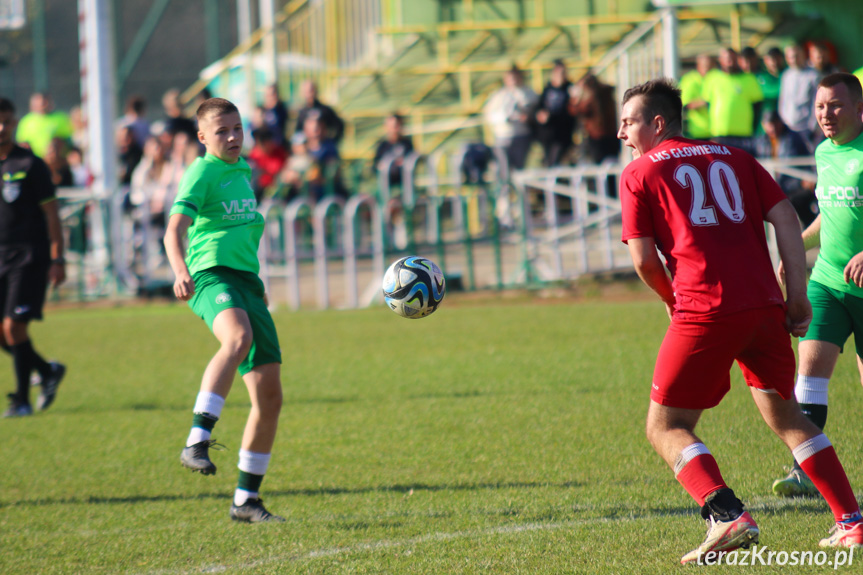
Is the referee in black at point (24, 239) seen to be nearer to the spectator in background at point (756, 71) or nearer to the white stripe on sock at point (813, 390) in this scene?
the white stripe on sock at point (813, 390)

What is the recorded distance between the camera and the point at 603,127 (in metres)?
14.5

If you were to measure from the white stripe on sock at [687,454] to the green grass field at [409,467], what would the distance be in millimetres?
383

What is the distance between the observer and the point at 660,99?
13.5 ft

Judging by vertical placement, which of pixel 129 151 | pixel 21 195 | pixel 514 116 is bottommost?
pixel 21 195

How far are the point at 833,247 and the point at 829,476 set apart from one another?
141 centimetres

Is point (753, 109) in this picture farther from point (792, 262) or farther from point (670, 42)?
point (792, 262)

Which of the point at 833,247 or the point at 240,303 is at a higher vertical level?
the point at 833,247

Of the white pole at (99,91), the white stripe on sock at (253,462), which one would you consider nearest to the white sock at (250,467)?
the white stripe on sock at (253,462)

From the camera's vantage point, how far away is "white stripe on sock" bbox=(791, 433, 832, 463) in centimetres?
409

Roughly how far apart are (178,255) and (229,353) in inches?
21.7

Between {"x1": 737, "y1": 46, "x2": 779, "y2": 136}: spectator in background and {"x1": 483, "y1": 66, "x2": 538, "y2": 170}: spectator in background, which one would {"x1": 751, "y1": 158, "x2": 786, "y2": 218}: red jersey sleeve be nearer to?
{"x1": 737, "y1": 46, "x2": 779, "y2": 136}: spectator in background

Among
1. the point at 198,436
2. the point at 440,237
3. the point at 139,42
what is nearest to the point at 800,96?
the point at 440,237

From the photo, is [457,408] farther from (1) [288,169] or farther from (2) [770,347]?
(1) [288,169]

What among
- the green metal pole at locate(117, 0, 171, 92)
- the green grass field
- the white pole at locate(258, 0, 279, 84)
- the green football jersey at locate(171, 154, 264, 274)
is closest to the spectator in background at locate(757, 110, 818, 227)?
the green grass field
